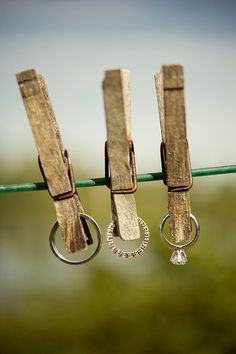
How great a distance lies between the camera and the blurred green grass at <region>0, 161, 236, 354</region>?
14.2 meters

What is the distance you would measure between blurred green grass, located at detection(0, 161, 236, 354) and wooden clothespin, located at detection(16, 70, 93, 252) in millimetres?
12437

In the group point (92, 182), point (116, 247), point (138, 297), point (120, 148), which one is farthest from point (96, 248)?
point (138, 297)

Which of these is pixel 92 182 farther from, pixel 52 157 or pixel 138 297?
pixel 138 297

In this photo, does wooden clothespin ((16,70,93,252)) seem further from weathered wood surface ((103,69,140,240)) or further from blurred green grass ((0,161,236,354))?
blurred green grass ((0,161,236,354))

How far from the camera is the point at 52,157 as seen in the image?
4.02 feet

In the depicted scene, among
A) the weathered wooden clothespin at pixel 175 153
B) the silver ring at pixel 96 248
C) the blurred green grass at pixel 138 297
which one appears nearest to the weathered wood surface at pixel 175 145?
the weathered wooden clothespin at pixel 175 153

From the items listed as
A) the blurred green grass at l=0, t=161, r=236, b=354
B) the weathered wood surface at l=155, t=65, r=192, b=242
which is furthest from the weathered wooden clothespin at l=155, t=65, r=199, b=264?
the blurred green grass at l=0, t=161, r=236, b=354

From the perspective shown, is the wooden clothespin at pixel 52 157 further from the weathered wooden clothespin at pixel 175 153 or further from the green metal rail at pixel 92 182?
the weathered wooden clothespin at pixel 175 153

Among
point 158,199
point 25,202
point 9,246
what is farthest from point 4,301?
point 158,199

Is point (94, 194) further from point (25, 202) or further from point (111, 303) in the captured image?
point (111, 303)

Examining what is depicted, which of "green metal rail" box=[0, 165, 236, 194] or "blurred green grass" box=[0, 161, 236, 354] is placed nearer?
"green metal rail" box=[0, 165, 236, 194]

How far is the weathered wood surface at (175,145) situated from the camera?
1182 millimetres

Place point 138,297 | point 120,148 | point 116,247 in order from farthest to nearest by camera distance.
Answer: point 138,297 < point 116,247 < point 120,148

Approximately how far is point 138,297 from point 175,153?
14.6 m
